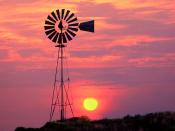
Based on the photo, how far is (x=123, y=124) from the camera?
42969 mm

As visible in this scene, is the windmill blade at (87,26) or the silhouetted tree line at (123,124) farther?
the windmill blade at (87,26)

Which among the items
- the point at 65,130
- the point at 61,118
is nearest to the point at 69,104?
the point at 61,118

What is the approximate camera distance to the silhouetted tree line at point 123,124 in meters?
41.6

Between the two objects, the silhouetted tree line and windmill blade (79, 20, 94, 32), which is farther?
windmill blade (79, 20, 94, 32)

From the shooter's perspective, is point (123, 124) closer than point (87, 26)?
Yes

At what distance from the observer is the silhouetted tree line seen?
137 ft

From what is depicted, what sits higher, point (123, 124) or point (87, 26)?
point (87, 26)

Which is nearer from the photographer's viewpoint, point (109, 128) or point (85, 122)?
point (109, 128)

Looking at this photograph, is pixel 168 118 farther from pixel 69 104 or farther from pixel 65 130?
pixel 69 104

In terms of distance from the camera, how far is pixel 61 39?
52.8m

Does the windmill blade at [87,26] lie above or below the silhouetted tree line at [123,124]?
above

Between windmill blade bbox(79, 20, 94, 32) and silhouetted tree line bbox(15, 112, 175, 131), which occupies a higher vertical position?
windmill blade bbox(79, 20, 94, 32)

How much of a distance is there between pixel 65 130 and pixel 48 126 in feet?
12.8

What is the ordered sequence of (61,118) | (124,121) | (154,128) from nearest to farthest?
(154,128) < (124,121) < (61,118)
